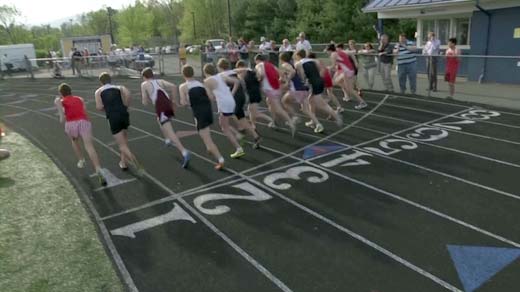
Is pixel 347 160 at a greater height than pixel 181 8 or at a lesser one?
lesser

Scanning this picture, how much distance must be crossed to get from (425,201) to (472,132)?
4317mm

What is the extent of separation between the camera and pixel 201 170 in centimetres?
789

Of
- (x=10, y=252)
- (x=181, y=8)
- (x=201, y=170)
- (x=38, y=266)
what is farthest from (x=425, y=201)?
(x=181, y=8)

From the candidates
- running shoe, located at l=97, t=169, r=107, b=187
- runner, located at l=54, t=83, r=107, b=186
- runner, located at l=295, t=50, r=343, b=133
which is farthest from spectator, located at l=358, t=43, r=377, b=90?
running shoe, located at l=97, t=169, r=107, b=187

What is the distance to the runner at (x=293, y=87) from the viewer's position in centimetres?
970

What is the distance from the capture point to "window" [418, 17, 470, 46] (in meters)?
17.7

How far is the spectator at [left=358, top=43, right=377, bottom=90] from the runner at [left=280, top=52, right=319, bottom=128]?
5364 mm

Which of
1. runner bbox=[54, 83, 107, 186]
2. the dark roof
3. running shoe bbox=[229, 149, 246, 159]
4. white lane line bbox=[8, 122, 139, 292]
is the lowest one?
white lane line bbox=[8, 122, 139, 292]

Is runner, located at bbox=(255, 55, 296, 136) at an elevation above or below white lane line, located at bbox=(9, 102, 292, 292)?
above

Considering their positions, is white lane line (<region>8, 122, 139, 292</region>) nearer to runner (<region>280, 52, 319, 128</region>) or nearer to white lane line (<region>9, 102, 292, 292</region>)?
white lane line (<region>9, 102, 292, 292</region>)

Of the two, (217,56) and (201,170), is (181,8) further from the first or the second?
(201,170)

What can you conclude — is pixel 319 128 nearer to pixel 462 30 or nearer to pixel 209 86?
pixel 209 86

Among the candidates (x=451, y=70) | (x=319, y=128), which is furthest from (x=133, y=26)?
(x=319, y=128)

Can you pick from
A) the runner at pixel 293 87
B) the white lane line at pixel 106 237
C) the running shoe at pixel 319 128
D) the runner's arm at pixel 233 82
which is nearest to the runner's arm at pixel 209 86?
the runner's arm at pixel 233 82
